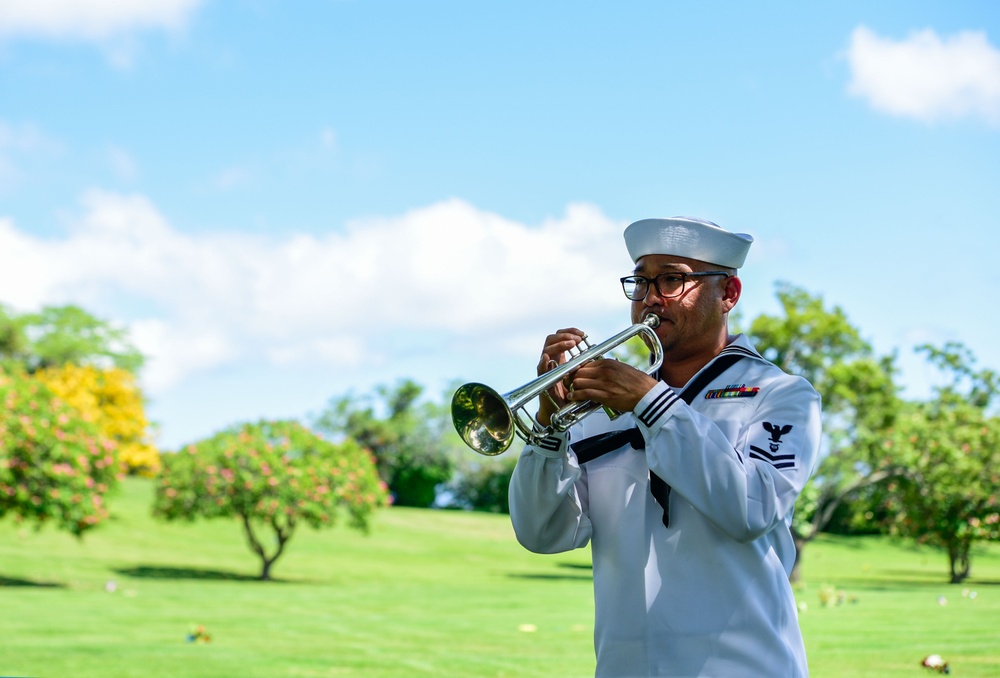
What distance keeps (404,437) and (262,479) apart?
4878 cm

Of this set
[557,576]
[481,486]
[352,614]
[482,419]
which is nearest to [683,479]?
[482,419]

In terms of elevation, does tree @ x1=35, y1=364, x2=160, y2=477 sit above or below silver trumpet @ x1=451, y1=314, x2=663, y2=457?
above

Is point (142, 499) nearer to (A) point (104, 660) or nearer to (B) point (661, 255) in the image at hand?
(A) point (104, 660)

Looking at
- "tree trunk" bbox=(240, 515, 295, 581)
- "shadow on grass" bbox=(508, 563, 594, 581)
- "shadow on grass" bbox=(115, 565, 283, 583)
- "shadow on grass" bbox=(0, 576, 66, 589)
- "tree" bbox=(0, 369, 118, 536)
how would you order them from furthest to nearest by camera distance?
"shadow on grass" bbox=(508, 563, 594, 581) < "shadow on grass" bbox=(115, 565, 283, 583) < "tree trunk" bbox=(240, 515, 295, 581) < "shadow on grass" bbox=(0, 576, 66, 589) < "tree" bbox=(0, 369, 118, 536)

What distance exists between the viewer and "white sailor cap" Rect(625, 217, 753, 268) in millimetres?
3311

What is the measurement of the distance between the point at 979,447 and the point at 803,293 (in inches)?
242

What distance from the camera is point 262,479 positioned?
24.0 metres

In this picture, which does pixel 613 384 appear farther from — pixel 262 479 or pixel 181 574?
pixel 181 574

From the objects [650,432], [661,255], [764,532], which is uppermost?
[661,255]

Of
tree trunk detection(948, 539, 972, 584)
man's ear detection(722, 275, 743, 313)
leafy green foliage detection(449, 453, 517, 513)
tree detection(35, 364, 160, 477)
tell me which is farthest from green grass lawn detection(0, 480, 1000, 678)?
leafy green foliage detection(449, 453, 517, 513)

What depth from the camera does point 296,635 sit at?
14.4 metres

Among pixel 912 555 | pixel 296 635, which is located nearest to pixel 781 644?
pixel 296 635

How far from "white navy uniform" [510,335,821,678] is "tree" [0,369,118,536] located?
17.7m

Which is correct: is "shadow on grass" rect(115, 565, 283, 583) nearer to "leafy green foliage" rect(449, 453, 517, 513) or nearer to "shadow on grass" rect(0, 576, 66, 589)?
"shadow on grass" rect(0, 576, 66, 589)
